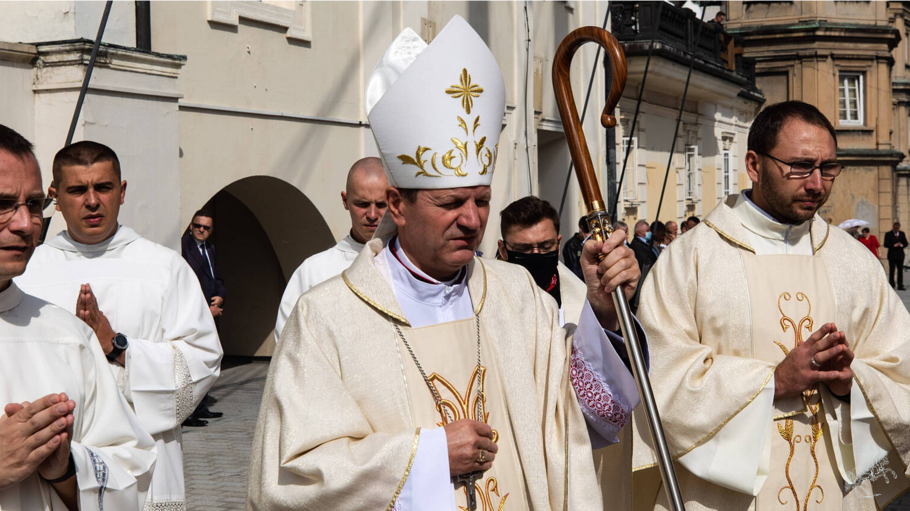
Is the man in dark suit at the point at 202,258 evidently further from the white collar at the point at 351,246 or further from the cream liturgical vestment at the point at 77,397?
the cream liturgical vestment at the point at 77,397

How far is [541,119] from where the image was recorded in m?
15.6

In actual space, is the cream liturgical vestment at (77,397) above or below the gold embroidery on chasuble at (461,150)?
below

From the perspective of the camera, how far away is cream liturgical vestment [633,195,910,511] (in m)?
3.78

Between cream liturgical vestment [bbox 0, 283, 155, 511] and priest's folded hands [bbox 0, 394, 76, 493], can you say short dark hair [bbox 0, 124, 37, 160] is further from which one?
priest's folded hands [bbox 0, 394, 76, 493]

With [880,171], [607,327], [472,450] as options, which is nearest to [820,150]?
[607,327]

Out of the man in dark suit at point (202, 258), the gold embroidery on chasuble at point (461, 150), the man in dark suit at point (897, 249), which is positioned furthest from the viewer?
the man in dark suit at point (897, 249)

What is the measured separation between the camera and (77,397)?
2695 millimetres

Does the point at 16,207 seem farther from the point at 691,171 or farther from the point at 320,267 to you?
the point at 691,171

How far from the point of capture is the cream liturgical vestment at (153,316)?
4.02 m

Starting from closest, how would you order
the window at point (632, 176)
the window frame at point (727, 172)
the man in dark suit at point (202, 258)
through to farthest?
the man in dark suit at point (202, 258) < the window at point (632, 176) < the window frame at point (727, 172)

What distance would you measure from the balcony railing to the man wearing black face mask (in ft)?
37.8

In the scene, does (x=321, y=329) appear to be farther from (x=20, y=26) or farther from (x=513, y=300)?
(x=20, y=26)

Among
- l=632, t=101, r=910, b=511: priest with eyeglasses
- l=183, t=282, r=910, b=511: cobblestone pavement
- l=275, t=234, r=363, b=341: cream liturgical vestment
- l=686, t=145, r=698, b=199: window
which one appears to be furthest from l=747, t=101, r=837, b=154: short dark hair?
l=686, t=145, r=698, b=199: window

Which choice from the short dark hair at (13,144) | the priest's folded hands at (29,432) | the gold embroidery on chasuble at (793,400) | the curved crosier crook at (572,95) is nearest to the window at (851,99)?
the gold embroidery on chasuble at (793,400)
